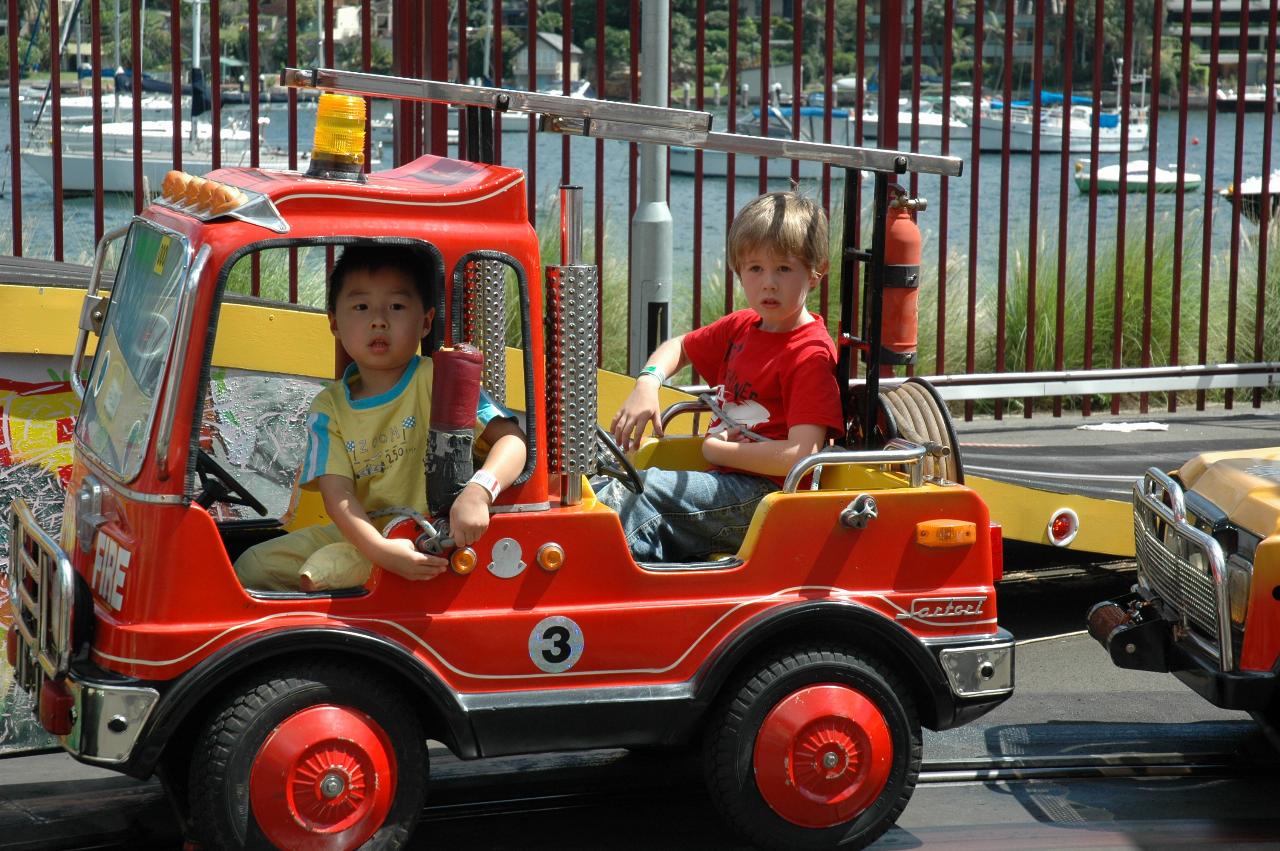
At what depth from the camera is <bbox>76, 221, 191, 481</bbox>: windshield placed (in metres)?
3.72

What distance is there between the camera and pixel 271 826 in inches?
145

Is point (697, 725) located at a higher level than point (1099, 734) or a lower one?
higher

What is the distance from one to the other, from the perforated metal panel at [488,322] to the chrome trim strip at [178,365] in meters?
0.99

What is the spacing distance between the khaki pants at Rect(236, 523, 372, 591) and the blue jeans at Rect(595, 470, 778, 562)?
32.9 inches

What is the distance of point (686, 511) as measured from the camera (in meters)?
4.45

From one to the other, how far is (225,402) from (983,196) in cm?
3178

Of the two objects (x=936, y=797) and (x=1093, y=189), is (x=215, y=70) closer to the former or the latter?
(x=936, y=797)

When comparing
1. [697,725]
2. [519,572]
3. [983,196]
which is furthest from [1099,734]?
[983,196]

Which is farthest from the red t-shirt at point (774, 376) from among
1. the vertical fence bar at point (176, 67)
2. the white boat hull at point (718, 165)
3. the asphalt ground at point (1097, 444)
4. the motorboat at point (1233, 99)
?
the motorboat at point (1233, 99)

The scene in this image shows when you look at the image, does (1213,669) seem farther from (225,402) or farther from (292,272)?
(292,272)

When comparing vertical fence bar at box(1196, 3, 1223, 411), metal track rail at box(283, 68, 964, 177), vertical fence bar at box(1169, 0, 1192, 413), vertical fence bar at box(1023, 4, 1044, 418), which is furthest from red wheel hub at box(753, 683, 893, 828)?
vertical fence bar at box(1196, 3, 1223, 411)

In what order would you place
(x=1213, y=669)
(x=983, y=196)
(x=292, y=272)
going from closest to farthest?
(x=1213, y=669)
(x=292, y=272)
(x=983, y=196)

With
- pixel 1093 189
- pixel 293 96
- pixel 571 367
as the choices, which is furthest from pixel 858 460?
pixel 1093 189

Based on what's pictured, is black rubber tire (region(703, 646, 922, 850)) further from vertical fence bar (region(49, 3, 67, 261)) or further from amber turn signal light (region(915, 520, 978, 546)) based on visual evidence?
vertical fence bar (region(49, 3, 67, 261))
